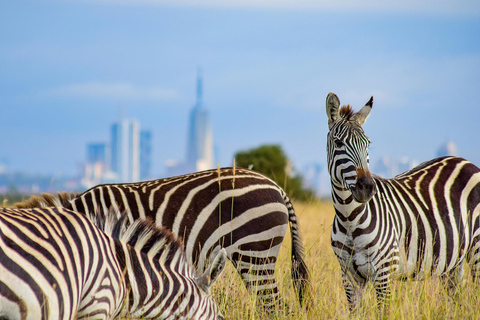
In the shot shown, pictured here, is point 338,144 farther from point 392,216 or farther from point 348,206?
point 392,216

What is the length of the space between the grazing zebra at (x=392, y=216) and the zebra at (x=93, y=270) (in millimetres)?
1889

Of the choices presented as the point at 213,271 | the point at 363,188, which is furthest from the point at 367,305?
the point at 213,271

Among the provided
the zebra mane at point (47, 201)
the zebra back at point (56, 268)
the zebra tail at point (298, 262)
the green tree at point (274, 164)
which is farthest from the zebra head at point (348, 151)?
the green tree at point (274, 164)

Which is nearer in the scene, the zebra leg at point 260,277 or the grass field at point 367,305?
the grass field at point 367,305

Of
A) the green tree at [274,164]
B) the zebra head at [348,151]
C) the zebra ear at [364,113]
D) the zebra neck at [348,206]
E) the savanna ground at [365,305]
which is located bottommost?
the savanna ground at [365,305]

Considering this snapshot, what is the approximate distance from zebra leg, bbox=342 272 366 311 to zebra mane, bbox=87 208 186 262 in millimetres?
2286

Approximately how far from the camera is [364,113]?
5852 millimetres

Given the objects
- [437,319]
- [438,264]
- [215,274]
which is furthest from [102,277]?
[438,264]

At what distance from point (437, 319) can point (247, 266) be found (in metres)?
2.11

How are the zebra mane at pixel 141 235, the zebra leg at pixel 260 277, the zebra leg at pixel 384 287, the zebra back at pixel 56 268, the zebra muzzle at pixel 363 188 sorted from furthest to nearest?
the zebra leg at pixel 260 277 → the zebra leg at pixel 384 287 → the zebra muzzle at pixel 363 188 → the zebra mane at pixel 141 235 → the zebra back at pixel 56 268

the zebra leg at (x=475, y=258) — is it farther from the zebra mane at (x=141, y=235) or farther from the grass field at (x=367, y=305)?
the zebra mane at (x=141, y=235)

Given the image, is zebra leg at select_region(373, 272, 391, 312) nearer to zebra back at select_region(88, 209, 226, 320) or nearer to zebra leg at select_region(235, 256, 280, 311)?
zebra leg at select_region(235, 256, 280, 311)

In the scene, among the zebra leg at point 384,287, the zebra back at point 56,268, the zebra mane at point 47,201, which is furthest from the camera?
the zebra mane at point 47,201

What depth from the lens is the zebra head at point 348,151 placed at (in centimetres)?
519
